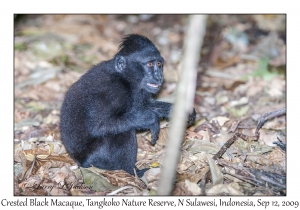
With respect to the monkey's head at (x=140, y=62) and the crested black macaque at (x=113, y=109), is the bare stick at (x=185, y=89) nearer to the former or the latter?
the crested black macaque at (x=113, y=109)

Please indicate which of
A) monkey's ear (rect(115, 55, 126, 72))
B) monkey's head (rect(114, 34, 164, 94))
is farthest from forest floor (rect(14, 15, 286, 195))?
monkey's ear (rect(115, 55, 126, 72))

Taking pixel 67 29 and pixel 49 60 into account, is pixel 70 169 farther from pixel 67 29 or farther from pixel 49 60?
pixel 67 29

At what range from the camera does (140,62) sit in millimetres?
6641

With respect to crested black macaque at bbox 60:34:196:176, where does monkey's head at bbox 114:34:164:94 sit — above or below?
above

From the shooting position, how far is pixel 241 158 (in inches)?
246

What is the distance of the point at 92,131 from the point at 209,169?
1868 millimetres

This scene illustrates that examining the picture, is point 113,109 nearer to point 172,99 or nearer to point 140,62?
point 140,62

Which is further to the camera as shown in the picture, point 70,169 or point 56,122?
point 56,122

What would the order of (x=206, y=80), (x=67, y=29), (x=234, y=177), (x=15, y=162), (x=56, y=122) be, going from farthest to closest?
1. (x=67, y=29)
2. (x=206, y=80)
3. (x=56, y=122)
4. (x=15, y=162)
5. (x=234, y=177)

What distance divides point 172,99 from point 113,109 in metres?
2.74

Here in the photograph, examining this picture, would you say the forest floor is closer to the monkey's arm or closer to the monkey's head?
the monkey's arm

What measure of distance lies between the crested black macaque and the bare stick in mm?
2261

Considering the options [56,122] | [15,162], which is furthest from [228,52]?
[15,162]

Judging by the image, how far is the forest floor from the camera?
5852 millimetres
